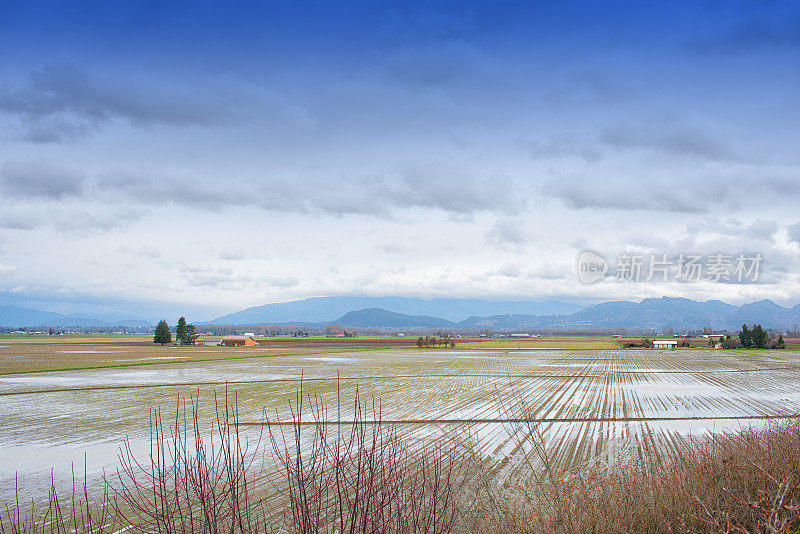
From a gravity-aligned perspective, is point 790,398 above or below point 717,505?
below

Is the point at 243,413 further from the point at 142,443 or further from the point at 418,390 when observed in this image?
the point at 418,390

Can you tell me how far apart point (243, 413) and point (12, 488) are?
33.6ft

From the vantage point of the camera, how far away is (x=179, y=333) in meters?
118

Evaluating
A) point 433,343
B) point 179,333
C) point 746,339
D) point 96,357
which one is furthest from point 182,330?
point 746,339

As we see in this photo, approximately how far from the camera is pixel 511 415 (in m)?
21.5

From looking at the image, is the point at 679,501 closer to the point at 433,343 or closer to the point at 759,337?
the point at 433,343

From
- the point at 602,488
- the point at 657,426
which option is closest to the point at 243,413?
the point at 657,426

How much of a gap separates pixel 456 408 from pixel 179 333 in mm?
106123

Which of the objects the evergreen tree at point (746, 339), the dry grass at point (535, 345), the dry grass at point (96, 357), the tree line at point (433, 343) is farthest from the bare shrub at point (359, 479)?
the evergreen tree at point (746, 339)

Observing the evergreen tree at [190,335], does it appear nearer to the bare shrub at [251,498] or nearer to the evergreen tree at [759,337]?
the evergreen tree at [759,337]

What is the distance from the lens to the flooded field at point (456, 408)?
1520 cm

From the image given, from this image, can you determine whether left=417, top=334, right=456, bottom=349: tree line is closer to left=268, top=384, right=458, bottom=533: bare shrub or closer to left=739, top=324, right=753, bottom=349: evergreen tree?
left=739, top=324, right=753, bottom=349: evergreen tree

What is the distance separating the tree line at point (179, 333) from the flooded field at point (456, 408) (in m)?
76.2

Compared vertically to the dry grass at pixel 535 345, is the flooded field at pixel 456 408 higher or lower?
higher
